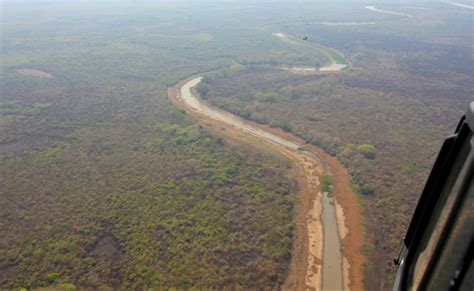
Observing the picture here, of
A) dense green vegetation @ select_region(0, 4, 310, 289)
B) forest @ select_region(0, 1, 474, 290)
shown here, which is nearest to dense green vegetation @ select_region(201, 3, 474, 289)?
forest @ select_region(0, 1, 474, 290)

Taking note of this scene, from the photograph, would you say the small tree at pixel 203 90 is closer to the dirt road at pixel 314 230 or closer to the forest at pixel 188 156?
the forest at pixel 188 156

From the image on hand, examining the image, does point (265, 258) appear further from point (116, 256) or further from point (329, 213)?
point (116, 256)

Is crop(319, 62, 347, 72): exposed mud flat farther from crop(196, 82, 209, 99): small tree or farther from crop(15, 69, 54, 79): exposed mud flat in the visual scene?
crop(15, 69, 54, 79): exposed mud flat

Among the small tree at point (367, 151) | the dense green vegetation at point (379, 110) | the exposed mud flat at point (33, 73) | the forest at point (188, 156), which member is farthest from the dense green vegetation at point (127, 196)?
the small tree at point (367, 151)

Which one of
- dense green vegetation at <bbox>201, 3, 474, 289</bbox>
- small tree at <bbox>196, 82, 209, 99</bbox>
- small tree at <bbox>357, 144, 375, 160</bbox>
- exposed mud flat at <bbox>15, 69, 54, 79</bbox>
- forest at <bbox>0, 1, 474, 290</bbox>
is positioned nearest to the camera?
forest at <bbox>0, 1, 474, 290</bbox>

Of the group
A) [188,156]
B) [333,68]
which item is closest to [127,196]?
[188,156]

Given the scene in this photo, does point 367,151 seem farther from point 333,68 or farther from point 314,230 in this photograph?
point 333,68
